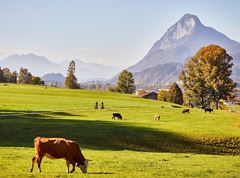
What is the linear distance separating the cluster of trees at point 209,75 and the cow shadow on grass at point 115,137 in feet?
233

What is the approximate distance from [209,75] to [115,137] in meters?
78.5

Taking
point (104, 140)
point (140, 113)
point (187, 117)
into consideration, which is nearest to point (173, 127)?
point (104, 140)

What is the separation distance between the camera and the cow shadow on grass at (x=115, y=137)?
162 ft

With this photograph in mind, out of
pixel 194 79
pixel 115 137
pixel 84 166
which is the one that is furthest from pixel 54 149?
pixel 194 79

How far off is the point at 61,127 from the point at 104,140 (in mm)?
6742

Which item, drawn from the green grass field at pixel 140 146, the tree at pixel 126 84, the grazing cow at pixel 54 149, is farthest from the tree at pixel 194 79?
the grazing cow at pixel 54 149

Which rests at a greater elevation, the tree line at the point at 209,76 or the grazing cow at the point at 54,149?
the tree line at the point at 209,76

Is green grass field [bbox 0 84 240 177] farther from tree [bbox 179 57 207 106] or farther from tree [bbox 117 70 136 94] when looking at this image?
tree [bbox 117 70 136 94]

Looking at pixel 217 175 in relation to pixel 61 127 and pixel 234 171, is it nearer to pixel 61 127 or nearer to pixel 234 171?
pixel 234 171

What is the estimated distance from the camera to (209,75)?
412ft

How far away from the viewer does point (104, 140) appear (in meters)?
50.6

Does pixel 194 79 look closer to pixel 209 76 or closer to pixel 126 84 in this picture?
pixel 209 76

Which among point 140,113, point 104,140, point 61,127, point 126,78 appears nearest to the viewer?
point 104,140

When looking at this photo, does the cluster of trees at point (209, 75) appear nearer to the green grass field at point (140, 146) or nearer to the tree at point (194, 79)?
the tree at point (194, 79)
